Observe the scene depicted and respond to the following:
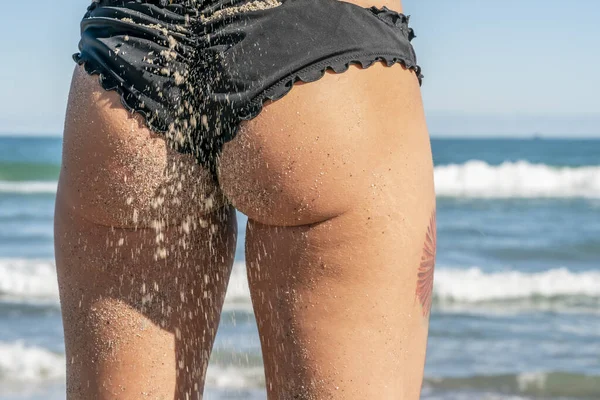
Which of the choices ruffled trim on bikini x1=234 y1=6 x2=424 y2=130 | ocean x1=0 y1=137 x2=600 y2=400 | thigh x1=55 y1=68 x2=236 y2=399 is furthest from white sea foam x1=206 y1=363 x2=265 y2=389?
ruffled trim on bikini x1=234 y1=6 x2=424 y2=130

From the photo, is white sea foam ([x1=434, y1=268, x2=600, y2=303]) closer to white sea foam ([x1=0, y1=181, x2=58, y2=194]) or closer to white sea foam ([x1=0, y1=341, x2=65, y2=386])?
white sea foam ([x1=0, y1=341, x2=65, y2=386])

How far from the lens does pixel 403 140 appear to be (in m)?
1.08

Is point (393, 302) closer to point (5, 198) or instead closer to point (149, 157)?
point (149, 157)

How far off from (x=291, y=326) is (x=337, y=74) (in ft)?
1.24

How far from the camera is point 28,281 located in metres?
7.17

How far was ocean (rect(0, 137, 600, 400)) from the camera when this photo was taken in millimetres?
4594

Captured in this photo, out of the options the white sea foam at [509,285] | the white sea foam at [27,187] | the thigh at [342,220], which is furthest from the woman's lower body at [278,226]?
the white sea foam at [27,187]

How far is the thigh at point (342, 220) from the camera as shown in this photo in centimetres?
105

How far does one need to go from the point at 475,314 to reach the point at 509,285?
113 cm

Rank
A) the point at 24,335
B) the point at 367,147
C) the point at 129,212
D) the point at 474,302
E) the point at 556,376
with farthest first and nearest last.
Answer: the point at 474,302
the point at 24,335
the point at 556,376
the point at 129,212
the point at 367,147

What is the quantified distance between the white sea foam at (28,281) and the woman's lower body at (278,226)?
5.79m

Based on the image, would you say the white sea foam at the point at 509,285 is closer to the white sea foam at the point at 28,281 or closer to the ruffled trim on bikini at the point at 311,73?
the white sea foam at the point at 28,281

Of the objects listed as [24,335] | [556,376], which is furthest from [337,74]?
[24,335]

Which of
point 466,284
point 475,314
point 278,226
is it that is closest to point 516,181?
point 466,284
